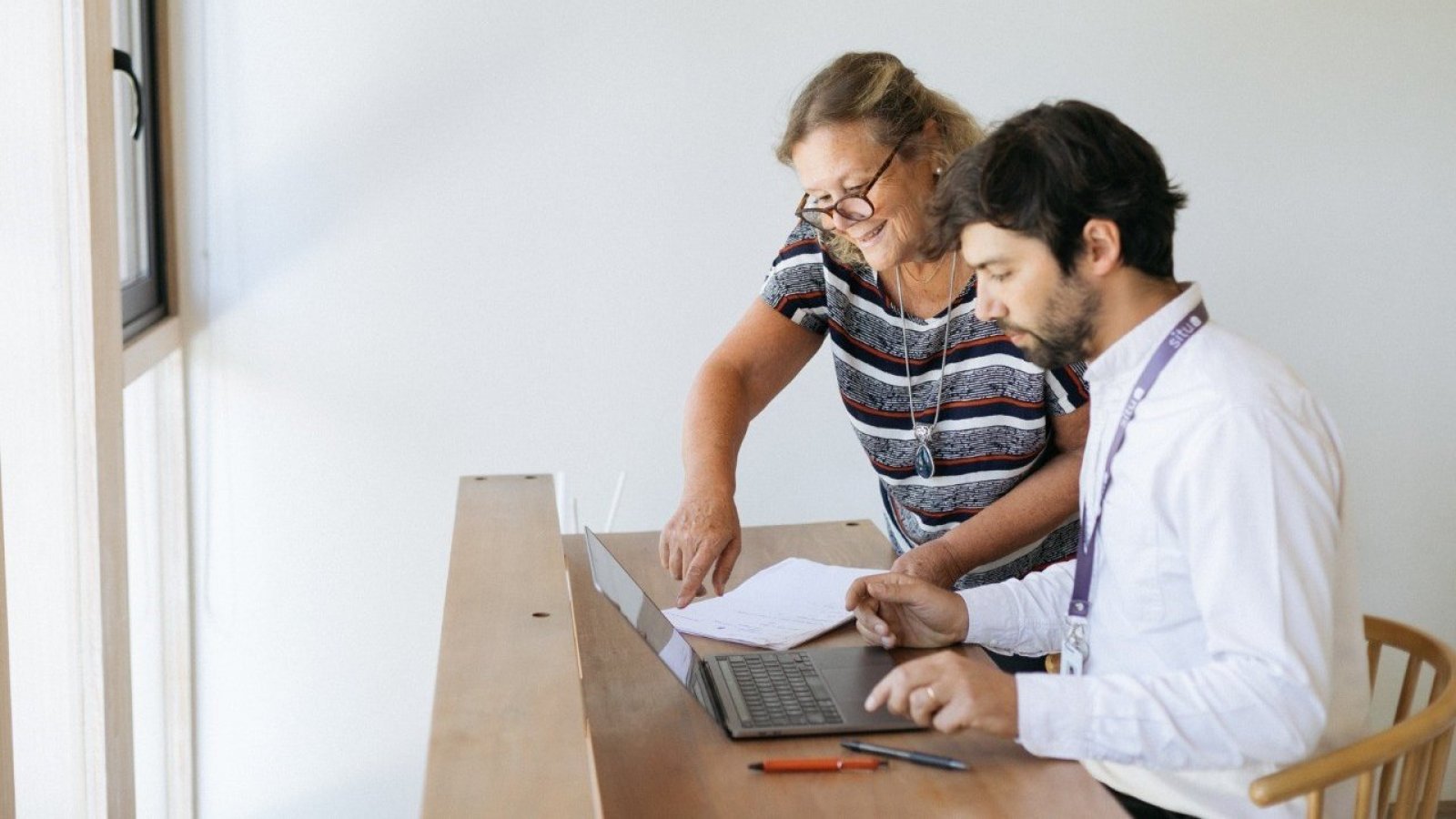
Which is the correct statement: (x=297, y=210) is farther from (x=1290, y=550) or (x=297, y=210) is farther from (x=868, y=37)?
(x=1290, y=550)

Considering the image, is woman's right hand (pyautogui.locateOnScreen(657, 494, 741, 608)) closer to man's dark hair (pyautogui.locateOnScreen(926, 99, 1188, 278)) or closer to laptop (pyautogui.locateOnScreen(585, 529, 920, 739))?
laptop (pyautogui.locateOnScreen(585, 529, 920, 739))

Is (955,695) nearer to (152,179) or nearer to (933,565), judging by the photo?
(933,565)

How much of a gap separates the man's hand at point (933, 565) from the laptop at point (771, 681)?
169 mm

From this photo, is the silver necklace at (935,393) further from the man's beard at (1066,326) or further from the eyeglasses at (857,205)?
the man's beard at (1066,326)

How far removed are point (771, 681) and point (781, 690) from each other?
3 cm

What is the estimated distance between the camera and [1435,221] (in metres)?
3.04

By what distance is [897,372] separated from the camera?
1.96m

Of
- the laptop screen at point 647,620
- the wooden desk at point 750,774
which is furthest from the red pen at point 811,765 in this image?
the laptop screen at point 647,620

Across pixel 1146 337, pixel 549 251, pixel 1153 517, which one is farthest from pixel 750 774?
pixel 549 251

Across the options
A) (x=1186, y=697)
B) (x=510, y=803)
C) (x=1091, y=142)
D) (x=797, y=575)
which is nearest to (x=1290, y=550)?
(x=1186, y=697)

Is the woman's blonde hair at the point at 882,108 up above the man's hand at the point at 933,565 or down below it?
above

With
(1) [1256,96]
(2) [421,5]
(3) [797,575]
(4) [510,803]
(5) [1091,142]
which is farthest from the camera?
(1) [1256,96]

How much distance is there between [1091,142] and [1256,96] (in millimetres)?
1833

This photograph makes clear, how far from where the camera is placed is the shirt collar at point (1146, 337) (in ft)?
4.46
